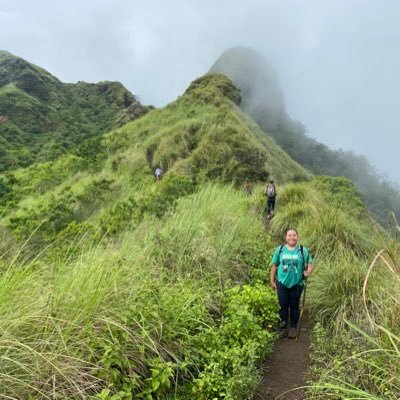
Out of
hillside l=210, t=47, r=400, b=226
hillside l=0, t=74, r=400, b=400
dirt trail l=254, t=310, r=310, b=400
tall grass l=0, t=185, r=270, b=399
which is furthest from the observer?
hillside l=210, t=47, r=400, b=226

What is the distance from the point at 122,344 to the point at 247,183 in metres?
13.4

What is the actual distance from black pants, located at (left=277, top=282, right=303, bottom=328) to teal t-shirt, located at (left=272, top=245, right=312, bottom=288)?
0.25ft

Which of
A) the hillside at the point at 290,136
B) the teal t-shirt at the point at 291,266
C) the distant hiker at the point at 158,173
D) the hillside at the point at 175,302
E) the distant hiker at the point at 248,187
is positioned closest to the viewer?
the hillside at the point at 175,302

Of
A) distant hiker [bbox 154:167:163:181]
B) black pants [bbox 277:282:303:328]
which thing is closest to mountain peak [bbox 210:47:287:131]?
distant hiker [bbox 154:167:163:181]

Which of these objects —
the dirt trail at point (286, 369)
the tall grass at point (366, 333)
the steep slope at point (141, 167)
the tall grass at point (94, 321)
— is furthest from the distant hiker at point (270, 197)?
Answer: the tall grass at point (94, 321)

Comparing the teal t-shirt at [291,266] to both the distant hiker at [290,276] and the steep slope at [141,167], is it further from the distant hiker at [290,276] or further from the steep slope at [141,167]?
the steep slope at [141,167]

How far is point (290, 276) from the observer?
241 inches

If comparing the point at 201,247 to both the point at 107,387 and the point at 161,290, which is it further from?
the point at 107,387

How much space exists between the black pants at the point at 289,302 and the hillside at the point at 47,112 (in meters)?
33.3

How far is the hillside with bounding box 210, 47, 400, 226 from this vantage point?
60.2 meters

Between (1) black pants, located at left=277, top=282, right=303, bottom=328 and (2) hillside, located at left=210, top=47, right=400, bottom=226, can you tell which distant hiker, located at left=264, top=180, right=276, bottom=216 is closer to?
(1) black pants, located at left=277, top=282, right=303, bottom=328

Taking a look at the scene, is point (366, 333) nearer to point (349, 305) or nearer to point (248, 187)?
point (349, 305)

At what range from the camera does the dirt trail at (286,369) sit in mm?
4750

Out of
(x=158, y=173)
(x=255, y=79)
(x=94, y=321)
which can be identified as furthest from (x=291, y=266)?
(x=255, y=79)
